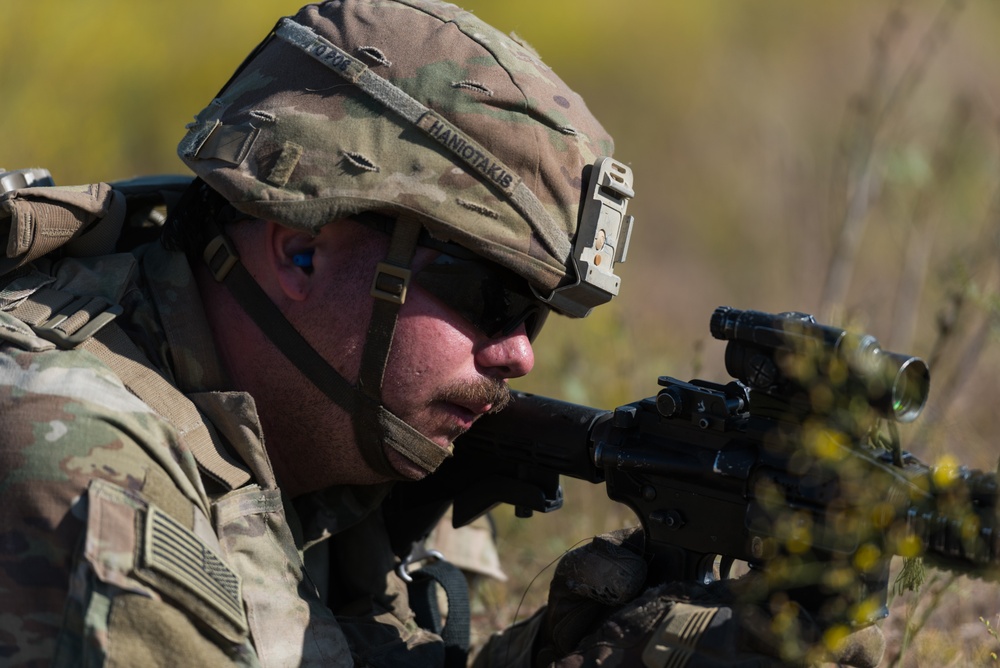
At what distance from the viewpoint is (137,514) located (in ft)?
8.04

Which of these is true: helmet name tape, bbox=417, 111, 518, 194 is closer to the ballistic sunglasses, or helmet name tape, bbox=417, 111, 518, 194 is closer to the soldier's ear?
the ballistic sunglasses

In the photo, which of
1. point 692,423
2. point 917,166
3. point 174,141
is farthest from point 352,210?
point 174,141

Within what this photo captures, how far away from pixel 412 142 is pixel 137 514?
4.18ft

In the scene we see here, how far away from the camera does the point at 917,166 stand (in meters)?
6.69

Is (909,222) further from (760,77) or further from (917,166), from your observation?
(760,77)

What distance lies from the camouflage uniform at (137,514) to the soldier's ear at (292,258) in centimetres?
27

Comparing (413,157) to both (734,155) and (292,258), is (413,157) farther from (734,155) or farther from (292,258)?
(734,155)

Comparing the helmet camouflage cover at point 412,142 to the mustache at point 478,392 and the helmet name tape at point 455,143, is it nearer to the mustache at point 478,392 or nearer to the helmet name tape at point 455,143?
the helmet name tape at point 455,143

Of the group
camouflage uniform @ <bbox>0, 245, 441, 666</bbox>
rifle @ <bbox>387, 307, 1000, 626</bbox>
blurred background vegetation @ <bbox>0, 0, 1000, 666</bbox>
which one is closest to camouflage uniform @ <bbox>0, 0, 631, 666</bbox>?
camouflage uniform @ <bbox>0, 245, 441, 666</bbox>

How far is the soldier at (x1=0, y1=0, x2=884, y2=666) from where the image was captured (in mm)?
2844

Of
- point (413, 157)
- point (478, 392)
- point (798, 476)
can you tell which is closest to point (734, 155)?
point (478, 392)

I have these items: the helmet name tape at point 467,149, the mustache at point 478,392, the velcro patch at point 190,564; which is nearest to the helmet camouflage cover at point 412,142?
the helmet name tape at point 467,149

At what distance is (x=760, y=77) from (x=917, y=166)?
6.22m

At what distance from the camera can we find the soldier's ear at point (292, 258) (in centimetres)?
321
